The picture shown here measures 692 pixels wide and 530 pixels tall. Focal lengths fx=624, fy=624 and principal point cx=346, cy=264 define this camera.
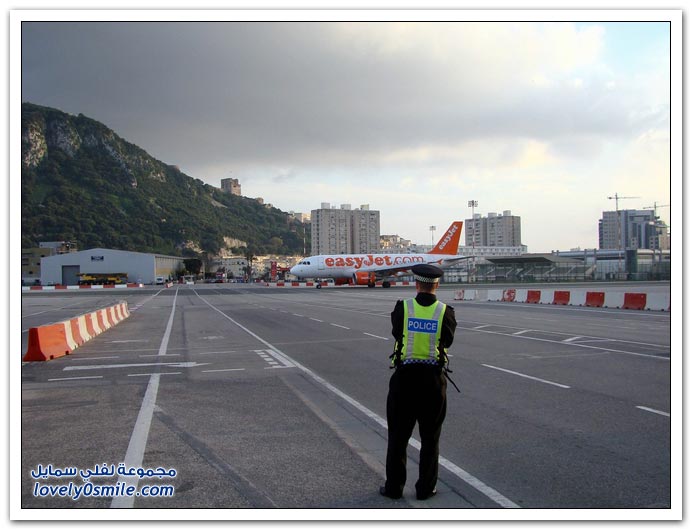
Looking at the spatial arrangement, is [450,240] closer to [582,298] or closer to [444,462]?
[582,298]

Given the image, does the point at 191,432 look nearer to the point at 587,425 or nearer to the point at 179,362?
the point at 587,425

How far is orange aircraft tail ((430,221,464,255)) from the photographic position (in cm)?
7569

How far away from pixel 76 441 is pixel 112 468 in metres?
1.30

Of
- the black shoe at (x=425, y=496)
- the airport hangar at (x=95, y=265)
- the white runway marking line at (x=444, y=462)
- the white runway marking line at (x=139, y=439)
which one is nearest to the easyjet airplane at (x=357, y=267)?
the white runway marking line at (x=444, y=462)

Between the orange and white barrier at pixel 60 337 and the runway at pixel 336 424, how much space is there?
18.9 inches

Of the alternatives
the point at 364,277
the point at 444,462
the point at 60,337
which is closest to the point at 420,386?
the point at 444,462

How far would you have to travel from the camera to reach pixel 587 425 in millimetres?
7523

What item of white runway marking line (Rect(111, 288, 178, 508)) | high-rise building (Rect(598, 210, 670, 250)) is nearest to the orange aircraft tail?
white runway marking line (Rect(111, 288, 178, 508))

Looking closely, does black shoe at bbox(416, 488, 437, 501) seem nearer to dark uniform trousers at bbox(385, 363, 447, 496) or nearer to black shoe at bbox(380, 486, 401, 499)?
dark uniform trousers at bbox(385, 363, 447, 496)

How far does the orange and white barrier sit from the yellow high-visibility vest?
11618 mm

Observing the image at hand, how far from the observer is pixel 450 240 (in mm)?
A: 76062

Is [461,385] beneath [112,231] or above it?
beneath

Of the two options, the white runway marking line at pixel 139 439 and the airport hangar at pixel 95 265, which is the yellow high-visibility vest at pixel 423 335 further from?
the airport hangar at pixel 95 265
